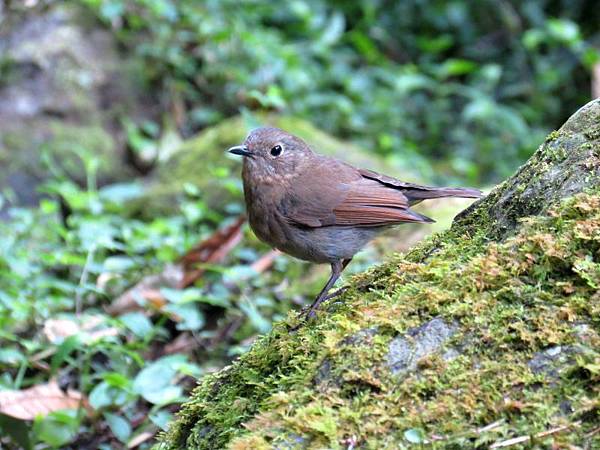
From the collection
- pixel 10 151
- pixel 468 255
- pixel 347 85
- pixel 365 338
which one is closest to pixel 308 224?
pixel 468 255

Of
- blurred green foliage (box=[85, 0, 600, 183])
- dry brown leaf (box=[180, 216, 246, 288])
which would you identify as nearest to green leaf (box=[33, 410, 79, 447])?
dry brown leaf (box=[180, 216, 246, 288])

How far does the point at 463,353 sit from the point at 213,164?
5.16m

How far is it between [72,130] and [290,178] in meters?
5.04

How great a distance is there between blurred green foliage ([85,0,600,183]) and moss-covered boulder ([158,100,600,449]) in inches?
216

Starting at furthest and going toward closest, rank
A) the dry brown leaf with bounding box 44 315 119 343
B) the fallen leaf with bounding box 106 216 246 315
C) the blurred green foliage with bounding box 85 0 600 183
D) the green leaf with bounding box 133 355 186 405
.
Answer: the blurred green foliage with bounding box 85 0 600 183 < the fallen leaf with bounding box 106 216 246 315 < the dry brown leaf with bounding box 44 315 119 343 < the green leaf with bounding box 133 355 186 405

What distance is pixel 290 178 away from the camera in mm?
4434

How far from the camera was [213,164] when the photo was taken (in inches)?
287

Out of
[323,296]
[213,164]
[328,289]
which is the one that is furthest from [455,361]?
[213,164]

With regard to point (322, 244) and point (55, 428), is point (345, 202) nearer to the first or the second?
point (322, 244)

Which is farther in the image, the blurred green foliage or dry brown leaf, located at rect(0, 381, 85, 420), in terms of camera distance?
the blurred green foliage

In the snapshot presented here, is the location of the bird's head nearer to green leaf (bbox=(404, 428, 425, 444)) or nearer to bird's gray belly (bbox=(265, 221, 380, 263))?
bird's gray belly (bbox=(265, 221, 380, 263))

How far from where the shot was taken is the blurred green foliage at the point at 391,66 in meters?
9.67

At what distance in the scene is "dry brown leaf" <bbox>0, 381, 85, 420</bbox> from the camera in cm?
407

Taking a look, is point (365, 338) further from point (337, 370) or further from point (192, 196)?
point (192, 196)
